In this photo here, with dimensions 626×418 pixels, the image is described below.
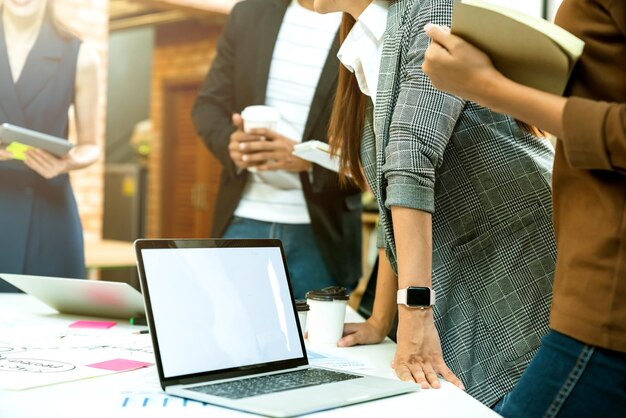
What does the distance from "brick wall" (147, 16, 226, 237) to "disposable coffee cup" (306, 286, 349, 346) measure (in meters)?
3.72

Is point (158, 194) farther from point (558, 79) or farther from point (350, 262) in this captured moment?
point (558, 79)

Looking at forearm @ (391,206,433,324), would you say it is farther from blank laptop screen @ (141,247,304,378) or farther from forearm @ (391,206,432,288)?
blank laptop screen @ (141,247,304,378)

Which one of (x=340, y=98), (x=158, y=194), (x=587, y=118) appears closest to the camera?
(x=587, y=118)

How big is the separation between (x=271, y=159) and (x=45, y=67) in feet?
2.64

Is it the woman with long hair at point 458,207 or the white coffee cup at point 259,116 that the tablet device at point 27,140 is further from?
the woman with long hair at point 458,207

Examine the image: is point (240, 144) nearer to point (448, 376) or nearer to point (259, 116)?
point (259, 116)

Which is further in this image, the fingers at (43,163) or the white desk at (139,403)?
the fingers at (43,163)

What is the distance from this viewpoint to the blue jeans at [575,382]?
0.89 metres

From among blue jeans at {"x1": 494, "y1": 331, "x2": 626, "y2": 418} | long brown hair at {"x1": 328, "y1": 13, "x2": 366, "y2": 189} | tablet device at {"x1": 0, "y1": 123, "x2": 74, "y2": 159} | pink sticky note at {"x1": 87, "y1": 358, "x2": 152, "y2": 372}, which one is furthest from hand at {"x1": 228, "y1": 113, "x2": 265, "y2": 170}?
blue jeans at {"x1": 494, "y1": 331, "x2": 626, "y2": 418}

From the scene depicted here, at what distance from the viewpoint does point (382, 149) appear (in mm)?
1315

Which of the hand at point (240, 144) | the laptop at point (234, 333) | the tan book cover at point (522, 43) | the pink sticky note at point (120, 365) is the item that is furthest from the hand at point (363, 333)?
the hand at point (240, 144)

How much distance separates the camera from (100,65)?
2.65 m

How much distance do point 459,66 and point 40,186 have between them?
176 centimetres

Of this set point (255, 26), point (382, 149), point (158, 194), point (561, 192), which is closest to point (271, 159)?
point (255, 26)
